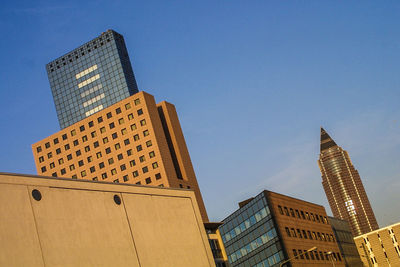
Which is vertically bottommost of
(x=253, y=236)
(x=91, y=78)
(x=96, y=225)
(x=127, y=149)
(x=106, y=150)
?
(x=96, y=225)

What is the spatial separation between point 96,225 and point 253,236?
172 feet

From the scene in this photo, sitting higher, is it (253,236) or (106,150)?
(106,150)

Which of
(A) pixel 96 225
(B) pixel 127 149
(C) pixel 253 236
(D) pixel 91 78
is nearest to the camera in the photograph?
(A) pixel 96 225

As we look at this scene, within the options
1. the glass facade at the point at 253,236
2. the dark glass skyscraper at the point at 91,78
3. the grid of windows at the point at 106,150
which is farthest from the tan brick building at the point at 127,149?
the glass facade at the point at 253,236

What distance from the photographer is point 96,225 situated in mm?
51719

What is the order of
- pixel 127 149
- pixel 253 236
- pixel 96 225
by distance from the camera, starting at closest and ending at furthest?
1. pixel 96 225
2. pixel 253 236
3. pixel 127 149

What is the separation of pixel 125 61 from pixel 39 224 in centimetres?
13112

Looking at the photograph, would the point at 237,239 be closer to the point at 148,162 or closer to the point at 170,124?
the point at 148,162

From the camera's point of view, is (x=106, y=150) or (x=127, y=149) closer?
(x=127, y=149)

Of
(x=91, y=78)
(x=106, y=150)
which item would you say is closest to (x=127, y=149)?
(x=106, y=150)

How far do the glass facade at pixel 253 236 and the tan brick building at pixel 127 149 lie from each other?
2742cm

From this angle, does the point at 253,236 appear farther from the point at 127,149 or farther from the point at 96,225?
the point at 96,225

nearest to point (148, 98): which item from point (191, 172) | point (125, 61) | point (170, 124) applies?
point (170, 124)

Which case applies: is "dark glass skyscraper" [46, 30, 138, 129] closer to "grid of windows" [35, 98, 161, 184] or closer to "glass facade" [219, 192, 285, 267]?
"grid of windows" [35, 98, 161, 184]
